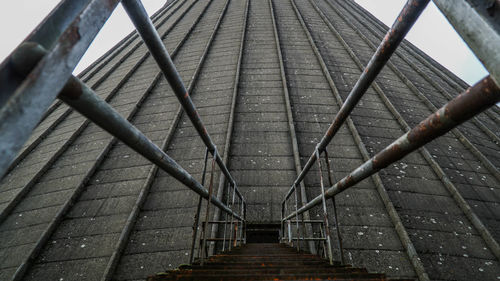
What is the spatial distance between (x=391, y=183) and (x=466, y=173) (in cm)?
191

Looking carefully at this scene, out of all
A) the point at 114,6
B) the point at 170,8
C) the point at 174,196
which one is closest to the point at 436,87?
the point at 174,196

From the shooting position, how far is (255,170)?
493 centimetres

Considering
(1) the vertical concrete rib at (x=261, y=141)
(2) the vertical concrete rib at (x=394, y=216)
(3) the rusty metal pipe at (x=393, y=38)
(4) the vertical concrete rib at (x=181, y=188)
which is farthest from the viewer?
(1) the vertical concrete rib at (x=261, y=141)

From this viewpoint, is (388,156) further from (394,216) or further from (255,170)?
(255,170)

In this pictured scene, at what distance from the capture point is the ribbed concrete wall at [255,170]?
3.67 m

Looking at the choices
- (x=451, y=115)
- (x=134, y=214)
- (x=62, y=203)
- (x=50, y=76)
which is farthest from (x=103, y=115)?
(x=62, y=203)

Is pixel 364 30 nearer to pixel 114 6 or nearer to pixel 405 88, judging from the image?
pixel 405 88

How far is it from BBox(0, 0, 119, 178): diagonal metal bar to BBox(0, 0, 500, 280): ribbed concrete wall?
3802 mm

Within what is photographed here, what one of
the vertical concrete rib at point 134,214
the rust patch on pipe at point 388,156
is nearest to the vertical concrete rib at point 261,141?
the vertical concrete rib at point 134,214

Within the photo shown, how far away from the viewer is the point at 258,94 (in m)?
6.79

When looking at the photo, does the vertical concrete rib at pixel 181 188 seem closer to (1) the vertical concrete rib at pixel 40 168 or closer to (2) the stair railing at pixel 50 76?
(1) the vertical concrete rib at pixel 40 168

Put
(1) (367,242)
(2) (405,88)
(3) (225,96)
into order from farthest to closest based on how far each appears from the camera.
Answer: (2) (405,88), (3) (225,96), (1) (367,242)

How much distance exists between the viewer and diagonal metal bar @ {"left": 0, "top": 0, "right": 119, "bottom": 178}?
36 centimetres

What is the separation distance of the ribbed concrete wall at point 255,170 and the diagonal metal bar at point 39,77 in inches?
150
